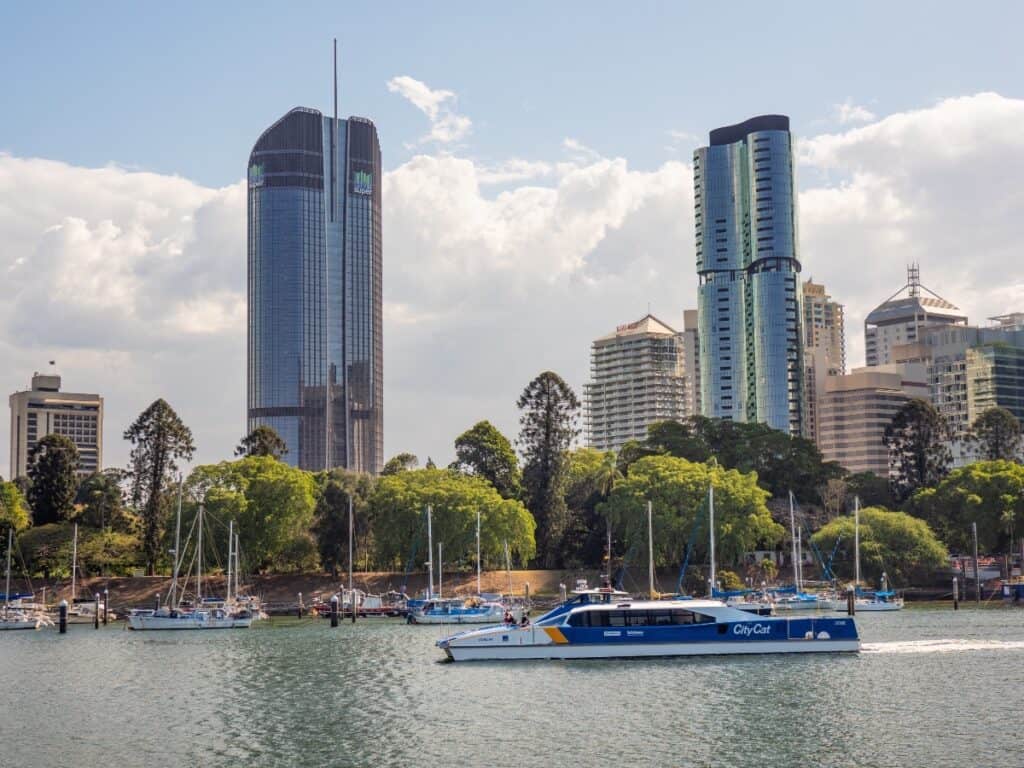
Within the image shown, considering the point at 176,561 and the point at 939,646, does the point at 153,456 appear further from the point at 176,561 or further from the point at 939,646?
the point at 939,646

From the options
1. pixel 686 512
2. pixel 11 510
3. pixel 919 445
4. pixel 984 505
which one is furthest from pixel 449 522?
pixel 919 445

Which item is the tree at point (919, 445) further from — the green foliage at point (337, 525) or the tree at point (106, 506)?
the tree at point (106, 506)

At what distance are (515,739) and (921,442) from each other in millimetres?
136670

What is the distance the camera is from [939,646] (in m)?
82.6

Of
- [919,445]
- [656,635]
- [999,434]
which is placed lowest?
[656,635]

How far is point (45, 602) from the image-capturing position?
485ft

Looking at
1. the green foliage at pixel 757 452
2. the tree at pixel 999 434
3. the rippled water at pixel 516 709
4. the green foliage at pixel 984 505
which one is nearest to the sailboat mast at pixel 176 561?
the rippled water at pixel 516 709

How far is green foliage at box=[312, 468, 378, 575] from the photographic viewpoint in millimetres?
155375

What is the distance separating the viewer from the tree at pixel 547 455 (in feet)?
531

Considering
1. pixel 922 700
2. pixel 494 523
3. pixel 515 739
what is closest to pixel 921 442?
pixel 494 523

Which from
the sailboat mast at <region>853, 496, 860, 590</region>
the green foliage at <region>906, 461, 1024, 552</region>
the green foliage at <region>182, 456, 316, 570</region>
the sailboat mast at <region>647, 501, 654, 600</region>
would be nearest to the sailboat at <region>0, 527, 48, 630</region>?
the green foliage at <region>182, 456, 316, 570</region>

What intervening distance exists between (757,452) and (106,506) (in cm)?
7937

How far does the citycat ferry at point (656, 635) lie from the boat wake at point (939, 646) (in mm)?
4333

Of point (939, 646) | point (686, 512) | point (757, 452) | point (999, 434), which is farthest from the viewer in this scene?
point (999, 434)
